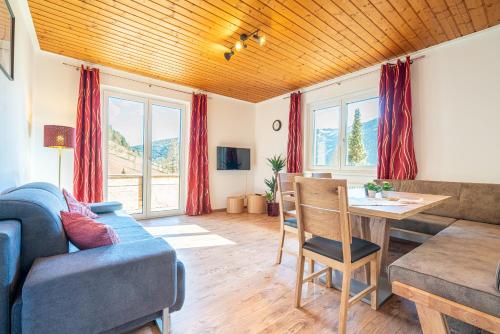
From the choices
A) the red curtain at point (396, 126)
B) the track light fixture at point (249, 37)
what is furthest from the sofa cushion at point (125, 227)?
the red curtain at point (396, 126)

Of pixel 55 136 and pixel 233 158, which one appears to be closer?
pixel 55 136

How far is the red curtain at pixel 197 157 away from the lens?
4754 mm

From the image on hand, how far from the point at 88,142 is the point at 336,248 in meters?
3.81

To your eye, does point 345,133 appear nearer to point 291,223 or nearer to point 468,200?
point 468,200

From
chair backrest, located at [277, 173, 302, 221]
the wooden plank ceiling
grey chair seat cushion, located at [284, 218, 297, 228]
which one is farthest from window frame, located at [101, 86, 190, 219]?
grey chair seat cushion, located at [284, 218, 297, 228]

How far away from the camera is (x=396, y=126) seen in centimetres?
327

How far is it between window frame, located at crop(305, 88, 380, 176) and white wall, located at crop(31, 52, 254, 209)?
1.78 meters

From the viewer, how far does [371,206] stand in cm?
168

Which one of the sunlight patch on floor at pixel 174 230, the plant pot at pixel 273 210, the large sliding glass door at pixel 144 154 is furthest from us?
the plant pot at pixel 273 210

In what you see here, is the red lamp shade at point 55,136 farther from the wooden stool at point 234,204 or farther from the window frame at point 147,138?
the wooden stool at point 234,204

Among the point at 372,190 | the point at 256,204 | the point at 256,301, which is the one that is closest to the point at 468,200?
the point at 372,190

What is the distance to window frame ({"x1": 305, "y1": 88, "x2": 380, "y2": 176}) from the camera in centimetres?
381

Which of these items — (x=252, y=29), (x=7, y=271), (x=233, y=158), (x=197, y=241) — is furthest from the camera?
(x=233, y=158)

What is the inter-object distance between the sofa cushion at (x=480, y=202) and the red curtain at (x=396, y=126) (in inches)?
25.1
